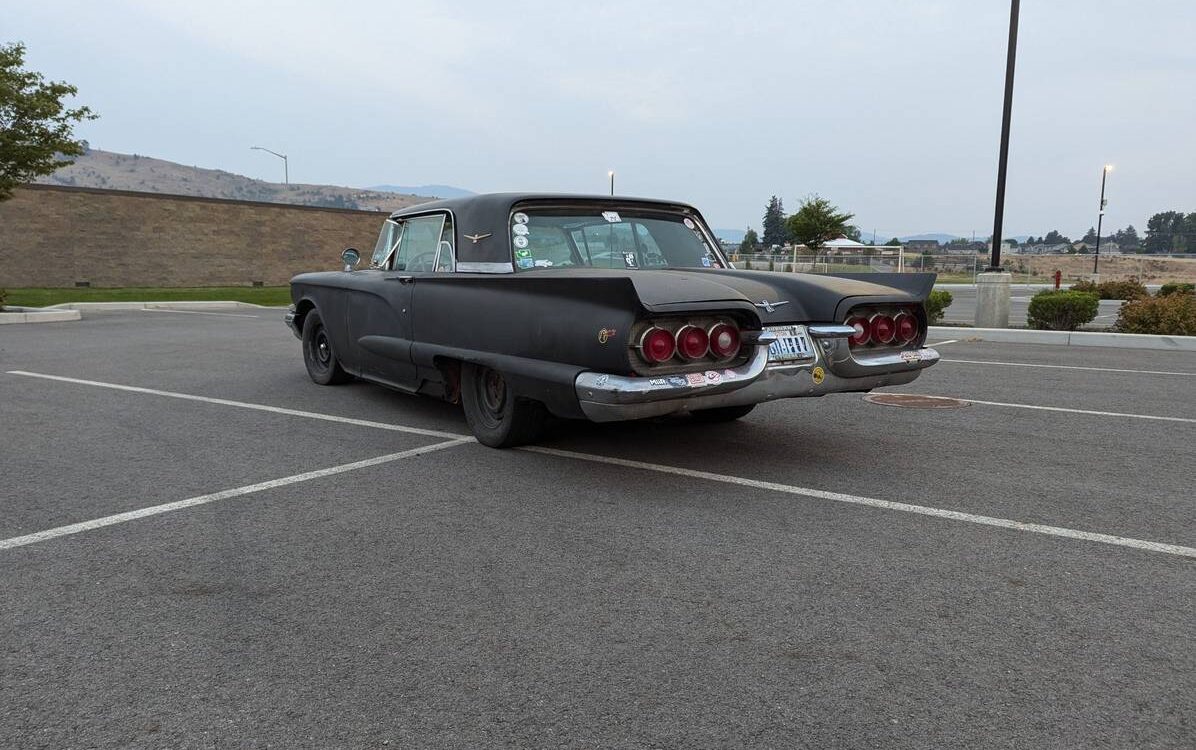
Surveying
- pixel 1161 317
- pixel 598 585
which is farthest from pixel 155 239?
pixel 598 585

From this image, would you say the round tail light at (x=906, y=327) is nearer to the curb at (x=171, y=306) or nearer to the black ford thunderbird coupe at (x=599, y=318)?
the black ford thunderbird coupe at (x=599, y=318)

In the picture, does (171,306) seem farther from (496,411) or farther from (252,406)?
(496,411)

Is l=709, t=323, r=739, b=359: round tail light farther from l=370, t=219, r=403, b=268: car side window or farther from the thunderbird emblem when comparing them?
Result: l=370, t=219, r=403, b=268: car side window

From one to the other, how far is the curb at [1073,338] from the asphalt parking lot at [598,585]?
7.81 m

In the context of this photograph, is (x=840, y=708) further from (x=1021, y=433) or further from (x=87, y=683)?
(x=1021, y=433)

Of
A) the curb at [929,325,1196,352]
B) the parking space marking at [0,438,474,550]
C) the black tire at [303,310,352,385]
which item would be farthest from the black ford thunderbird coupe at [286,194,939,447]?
the curb at [929,325,1196,352]

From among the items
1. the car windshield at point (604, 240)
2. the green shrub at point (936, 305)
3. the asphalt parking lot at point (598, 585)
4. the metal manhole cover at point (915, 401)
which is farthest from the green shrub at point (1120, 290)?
the car windshield at point (604, 240)

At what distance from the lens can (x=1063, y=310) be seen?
15.1 metres

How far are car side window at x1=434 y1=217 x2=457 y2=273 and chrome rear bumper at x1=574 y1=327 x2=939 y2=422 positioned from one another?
5.84ft

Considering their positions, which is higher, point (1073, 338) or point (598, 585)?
point (1073, 338)

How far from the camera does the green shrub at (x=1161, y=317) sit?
13.9 metres

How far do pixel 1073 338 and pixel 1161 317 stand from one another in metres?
1.53

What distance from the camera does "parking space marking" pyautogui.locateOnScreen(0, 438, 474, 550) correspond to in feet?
12.9

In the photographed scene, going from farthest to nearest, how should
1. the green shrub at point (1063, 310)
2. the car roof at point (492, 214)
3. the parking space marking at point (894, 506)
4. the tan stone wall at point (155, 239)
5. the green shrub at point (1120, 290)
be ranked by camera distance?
1. the green shrub at point (1120, 290)
2. the tan stone wall at point (155, 239)
3. the green shrub at point (1063, 310)
4. the car roof at point (492, 214)
5. the parking space marking at point (894, 506)
